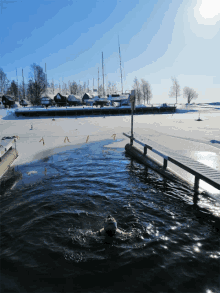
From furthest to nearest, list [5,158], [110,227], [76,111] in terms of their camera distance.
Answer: [76,111], [5,158], [110,227]

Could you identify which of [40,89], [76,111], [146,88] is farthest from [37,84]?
[146,88]

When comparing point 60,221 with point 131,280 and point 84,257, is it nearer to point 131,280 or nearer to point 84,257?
point 84,257

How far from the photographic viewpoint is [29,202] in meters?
5.54

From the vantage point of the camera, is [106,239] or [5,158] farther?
[5,158]

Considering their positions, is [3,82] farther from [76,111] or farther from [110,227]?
[110,227]

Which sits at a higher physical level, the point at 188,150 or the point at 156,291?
the point at 188,150

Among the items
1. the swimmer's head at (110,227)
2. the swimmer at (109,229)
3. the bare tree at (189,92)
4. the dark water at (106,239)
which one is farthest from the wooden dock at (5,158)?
the bare tree at (189,92)

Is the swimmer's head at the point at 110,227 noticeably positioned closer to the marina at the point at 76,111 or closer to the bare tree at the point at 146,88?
the marina at the point at 76,111

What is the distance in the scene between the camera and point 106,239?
392 cm

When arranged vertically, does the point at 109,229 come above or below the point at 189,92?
below

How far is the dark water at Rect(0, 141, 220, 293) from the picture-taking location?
10.0 feet

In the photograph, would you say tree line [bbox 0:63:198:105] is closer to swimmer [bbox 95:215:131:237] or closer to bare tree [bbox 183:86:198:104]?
bare tree [bbox 183:86:198:104]

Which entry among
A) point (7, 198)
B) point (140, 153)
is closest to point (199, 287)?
point (7, 198)

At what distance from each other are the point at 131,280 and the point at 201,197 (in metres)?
3.43
